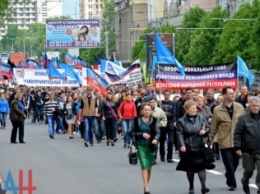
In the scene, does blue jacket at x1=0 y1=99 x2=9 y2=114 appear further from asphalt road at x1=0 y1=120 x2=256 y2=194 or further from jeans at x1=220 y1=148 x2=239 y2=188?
jeans at x1=220 y1=148 x2=239 y2=188

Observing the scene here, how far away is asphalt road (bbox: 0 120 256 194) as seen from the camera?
58.9ft

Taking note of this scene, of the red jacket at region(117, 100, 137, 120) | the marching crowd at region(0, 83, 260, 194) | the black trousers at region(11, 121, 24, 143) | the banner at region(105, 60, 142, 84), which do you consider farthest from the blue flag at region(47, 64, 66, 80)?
the red jacket at region(117, 100, 137, 120)

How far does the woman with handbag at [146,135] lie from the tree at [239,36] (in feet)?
165

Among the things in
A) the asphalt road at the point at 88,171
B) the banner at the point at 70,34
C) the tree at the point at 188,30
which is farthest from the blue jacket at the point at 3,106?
the banner at the point at 70,34

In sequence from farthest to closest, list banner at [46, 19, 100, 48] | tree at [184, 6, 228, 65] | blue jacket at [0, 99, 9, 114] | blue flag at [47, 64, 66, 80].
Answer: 1. banner at [46, 19, 100, 48]
2. tree at [184, 6, 228, 65]
3. blue flag at [47, 64, 66, 80]
4. blue jacket at [0, 99, 9, 114]

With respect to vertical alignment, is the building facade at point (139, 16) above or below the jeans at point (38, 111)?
above

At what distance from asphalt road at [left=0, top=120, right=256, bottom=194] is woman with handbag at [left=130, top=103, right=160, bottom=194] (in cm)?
71

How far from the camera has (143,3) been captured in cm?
14800

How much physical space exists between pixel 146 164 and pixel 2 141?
17.8m

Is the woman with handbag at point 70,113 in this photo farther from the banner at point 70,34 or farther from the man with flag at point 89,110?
the banner at point 70,34

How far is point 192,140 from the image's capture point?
639 inches

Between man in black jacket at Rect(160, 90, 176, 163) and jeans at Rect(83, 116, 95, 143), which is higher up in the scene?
man in black jacket at Rect(160, 90, 176, 163)

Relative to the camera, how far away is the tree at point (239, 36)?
225 ft

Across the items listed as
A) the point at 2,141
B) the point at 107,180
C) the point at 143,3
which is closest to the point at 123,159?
the point at 107,180
